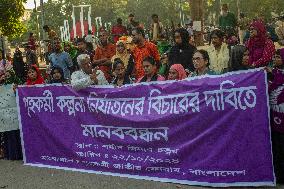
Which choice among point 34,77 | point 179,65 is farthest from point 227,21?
point 179,65

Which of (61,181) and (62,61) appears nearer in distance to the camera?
(61,181)

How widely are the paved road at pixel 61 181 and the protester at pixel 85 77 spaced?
4.35 feet

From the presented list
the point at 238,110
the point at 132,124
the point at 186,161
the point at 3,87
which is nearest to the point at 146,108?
the point at 132,124

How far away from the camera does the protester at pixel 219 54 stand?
7879 millimetres

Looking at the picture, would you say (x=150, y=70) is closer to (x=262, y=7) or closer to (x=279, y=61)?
(x=279, y=61)

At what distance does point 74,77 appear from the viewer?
750 centimetres

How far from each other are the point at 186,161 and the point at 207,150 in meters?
0.33

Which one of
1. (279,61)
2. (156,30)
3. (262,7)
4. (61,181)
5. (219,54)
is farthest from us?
(262,7)

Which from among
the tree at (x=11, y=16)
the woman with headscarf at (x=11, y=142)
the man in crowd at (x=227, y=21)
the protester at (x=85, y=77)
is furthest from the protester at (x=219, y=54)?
the tree at (x=11, y=16)

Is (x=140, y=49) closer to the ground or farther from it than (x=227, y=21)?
closer to the ground

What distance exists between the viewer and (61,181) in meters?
6.60

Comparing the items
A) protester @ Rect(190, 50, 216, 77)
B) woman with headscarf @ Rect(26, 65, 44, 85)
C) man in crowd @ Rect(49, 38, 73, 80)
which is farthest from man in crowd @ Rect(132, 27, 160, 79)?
man in crowd @ Rect(49, 38, 73, 80)

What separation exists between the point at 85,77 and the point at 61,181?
1.72 metres

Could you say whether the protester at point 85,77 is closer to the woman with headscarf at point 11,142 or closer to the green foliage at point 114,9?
the woman with headscarf at point 11,142
